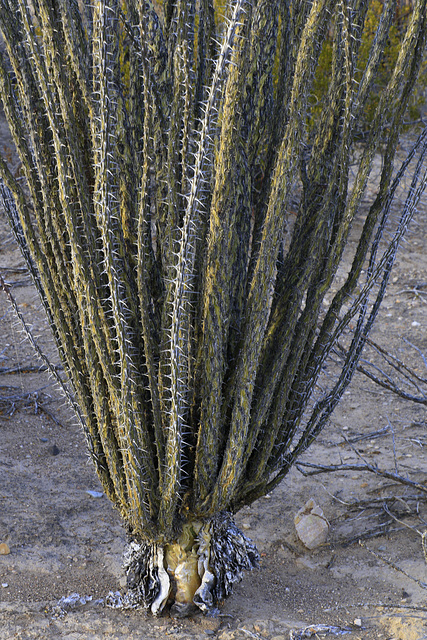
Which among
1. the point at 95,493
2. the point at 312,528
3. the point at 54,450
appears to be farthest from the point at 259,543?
the point at 54,450

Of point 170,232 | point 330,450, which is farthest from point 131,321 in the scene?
point 330,450

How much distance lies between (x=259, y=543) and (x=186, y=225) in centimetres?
172

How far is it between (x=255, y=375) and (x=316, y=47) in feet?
3.08

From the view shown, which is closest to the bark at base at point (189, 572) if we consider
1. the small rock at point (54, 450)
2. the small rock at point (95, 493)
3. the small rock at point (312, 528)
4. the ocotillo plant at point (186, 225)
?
the ocotillo plant at point (186, 225)

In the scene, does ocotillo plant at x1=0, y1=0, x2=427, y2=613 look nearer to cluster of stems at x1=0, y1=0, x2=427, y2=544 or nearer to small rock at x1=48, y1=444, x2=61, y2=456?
cluster of stems at x1=0, y1=0, x2=427, y2=544

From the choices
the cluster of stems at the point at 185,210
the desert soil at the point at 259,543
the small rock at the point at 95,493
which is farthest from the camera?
the small rock at the point at 95,493

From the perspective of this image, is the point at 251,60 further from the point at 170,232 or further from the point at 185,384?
the point at 185,384

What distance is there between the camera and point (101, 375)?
6.21ft

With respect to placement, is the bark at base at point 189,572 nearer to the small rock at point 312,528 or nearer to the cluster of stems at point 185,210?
the cluster of stems at point 185,210

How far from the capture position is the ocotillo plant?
1664 millimetres

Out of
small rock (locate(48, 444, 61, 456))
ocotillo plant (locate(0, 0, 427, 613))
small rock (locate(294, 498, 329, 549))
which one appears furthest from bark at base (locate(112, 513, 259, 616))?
small rock (locate(48, 444, 61, 456))

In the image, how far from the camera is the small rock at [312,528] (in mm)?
2699

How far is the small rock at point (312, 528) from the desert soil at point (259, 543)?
4 centimetres

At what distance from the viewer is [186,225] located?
1.65 metres
